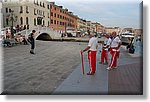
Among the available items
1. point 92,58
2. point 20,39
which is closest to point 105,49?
point 92,58

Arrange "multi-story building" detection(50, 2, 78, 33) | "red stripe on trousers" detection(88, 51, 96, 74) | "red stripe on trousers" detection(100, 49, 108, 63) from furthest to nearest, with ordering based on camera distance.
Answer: "red stripe on trousers" detection(100, 49, 108, 63) < "multi-story building" detection(50, 2, 78, 33) < "red stripe on trousers" detection(88, 51, 96, 74)

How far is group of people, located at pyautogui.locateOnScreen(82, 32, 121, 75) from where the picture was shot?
4754 mm

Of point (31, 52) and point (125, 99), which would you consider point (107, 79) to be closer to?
point (125, 99)

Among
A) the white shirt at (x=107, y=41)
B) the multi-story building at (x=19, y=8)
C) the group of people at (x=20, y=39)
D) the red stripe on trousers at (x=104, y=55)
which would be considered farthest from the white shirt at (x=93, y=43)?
the group of people at (x=20, y=39)

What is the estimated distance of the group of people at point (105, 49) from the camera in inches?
187

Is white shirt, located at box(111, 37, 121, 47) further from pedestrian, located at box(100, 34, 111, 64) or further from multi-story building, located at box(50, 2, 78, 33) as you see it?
multi-story building, located at box(50, 2, 78, 33)

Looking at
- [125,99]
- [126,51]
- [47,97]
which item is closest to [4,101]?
[47,97]

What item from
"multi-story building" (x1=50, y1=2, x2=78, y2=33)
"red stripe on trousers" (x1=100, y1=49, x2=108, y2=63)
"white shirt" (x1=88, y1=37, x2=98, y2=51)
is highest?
"multi-story building" (x1=50, y1=2, x2=78, y2=33)

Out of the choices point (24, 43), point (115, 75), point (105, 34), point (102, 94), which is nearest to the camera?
point (102, 94)

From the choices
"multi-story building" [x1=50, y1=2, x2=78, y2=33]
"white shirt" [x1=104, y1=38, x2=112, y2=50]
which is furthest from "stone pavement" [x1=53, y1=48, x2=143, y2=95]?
"multi-story building" [x1=50, y1=2, x2=78, y2=33]

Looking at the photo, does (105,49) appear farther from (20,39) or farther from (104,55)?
(20,39)

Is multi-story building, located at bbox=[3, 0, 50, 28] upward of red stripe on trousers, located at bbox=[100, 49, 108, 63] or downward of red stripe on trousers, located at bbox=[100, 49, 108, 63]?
upward

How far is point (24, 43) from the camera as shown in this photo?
11297 mm

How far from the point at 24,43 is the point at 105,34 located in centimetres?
664
